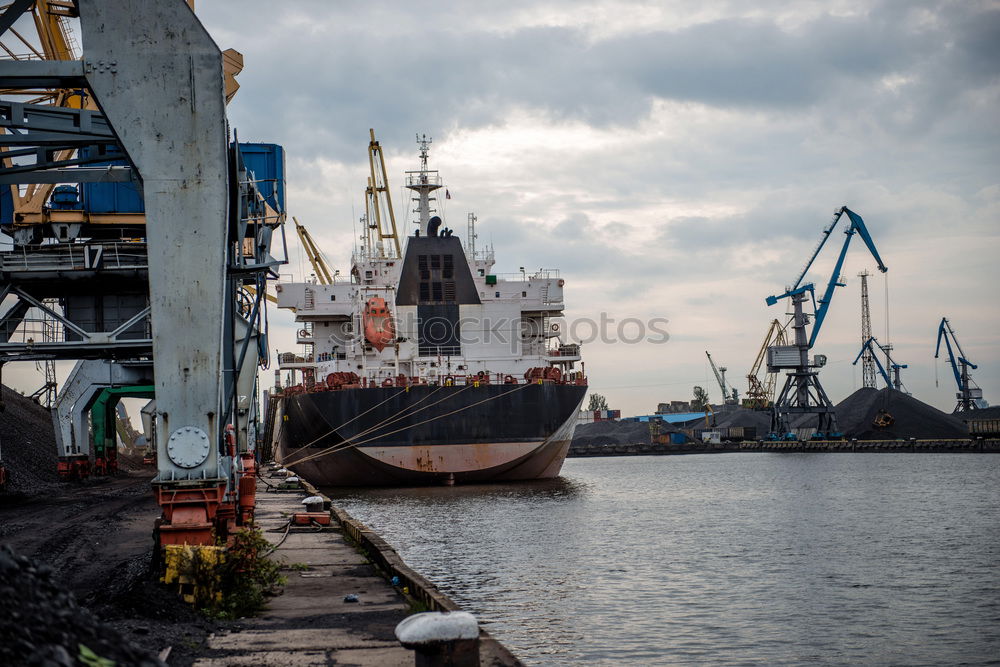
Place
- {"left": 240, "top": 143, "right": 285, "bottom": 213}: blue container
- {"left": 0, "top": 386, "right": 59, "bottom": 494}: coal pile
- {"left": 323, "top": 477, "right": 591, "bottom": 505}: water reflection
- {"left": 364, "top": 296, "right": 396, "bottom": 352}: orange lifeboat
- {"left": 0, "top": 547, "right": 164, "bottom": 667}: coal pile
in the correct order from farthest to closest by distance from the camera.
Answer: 1. {"left": 364, "top": 296, "right": 396, "bottom": 352}: orange lifeboat
2. {"left": 323, "top": 477, "right": 591, "bottom": 505}: water reflection
3. {"left": 0, "top": 386, "right": 59, "bottom": 494}: coal pile
4. {"left": 240, "top": 143, "right": 285, "bottom": 213}: blue container
5. {"left": 0, "top": 547, "right": 164, "bottom": 667}: coal pile

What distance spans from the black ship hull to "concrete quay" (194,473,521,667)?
17.7 m

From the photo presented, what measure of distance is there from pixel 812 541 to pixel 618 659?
1247 centimetres

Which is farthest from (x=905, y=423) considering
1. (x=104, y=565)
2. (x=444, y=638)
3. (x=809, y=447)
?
(x=444, y=638)

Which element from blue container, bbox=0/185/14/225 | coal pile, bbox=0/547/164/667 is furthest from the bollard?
coal pile, bbox=0/547/164/667

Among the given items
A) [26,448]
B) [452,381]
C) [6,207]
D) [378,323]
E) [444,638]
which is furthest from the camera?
[26,448]

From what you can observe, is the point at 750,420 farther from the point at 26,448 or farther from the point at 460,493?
the point at 26,448

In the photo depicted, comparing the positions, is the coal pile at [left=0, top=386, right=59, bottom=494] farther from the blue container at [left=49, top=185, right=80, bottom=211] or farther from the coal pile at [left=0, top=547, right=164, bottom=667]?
the coal pile at [left=0, top=547, right=164, bottom=667]

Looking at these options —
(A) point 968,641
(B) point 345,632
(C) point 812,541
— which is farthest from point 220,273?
(C) point 812,541

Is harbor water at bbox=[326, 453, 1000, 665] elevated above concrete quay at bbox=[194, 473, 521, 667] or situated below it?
below

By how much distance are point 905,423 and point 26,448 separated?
7439 centimetres

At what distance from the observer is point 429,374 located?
39.6 metres


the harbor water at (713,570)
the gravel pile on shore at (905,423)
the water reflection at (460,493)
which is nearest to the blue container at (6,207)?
the harbor water at (713,570)

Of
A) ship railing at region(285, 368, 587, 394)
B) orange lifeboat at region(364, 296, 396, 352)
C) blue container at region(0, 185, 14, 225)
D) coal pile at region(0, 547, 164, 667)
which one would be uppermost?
blue container at region(0, 185, 14, 225)

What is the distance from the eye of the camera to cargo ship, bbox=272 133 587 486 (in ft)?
120
